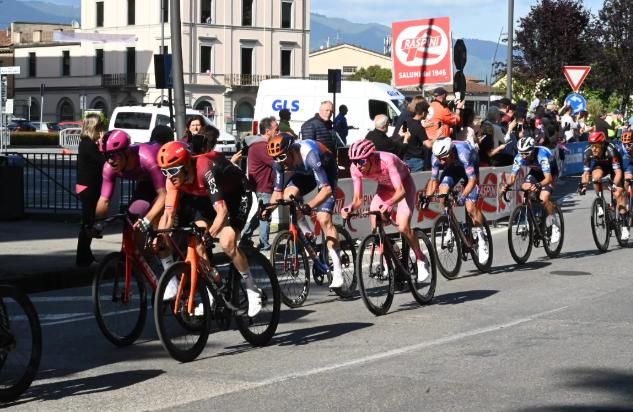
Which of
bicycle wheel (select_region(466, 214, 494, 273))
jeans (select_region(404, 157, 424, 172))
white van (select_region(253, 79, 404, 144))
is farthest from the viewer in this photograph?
white van (select_region(253, 79, 404, 144))

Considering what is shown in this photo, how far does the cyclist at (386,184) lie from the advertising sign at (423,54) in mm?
12054

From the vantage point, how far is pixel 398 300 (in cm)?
1267

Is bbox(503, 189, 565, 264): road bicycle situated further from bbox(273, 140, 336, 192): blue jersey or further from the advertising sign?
the advertising sign

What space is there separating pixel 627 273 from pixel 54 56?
87258mm

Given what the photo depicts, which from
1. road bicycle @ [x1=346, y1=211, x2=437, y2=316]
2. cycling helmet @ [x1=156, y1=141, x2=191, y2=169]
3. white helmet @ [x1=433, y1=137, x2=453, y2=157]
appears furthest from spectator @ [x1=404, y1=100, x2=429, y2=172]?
cycling helmet @ [x1=156, y1=141, x2=191, y2=169]

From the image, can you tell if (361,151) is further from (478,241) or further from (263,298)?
(478,241)

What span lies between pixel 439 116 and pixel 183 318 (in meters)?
10.4

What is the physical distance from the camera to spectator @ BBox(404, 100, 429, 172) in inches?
739

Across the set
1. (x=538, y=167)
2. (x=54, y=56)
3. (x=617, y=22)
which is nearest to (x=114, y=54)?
(x=54, y=56)

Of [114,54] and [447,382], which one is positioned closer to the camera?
[447,382]

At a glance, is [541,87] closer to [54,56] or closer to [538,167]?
[538,167]

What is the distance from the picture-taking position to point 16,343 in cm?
781

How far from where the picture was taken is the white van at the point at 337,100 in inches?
1371

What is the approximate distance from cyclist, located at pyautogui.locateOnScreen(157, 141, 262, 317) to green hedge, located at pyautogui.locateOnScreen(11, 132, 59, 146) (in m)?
53.1
